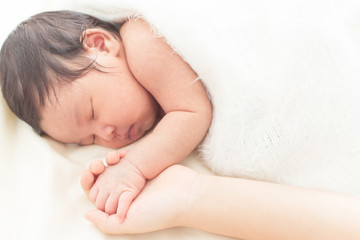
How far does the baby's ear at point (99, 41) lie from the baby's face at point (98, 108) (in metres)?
0.06

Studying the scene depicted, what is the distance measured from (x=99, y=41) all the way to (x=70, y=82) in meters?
0.15

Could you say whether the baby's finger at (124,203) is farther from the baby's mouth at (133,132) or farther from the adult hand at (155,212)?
the baby's mouth at (133,132)

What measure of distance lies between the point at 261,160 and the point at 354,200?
0.20 metres

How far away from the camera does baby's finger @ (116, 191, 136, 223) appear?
0.81 metres

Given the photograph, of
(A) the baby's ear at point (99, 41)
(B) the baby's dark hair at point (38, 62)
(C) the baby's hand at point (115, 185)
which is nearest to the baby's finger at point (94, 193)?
(C) the baby's hand at point (115, 185)

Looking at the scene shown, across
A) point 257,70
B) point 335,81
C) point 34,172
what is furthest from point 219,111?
point 34,172

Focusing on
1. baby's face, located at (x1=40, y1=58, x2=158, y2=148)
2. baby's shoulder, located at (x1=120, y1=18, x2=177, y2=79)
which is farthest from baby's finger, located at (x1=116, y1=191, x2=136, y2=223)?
baby's shoulder, located at (x1=120, y1=18, x2=177, y2=79)

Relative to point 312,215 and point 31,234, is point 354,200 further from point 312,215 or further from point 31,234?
point 31,234

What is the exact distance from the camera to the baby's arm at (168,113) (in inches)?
34.4

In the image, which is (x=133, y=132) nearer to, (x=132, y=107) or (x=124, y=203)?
(x=132, y=107)

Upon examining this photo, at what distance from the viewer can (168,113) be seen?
938 millimetres

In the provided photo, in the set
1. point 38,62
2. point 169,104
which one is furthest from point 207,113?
point 38,62

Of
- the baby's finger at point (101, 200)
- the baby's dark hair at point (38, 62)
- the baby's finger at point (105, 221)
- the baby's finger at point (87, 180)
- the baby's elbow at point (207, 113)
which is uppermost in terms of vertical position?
the baby's dark hair at point (38, 62)

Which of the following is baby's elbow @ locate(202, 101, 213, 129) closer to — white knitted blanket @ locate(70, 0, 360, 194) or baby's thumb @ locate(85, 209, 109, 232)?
white knitted blanket @ locate(70, 0, 360, 194)
